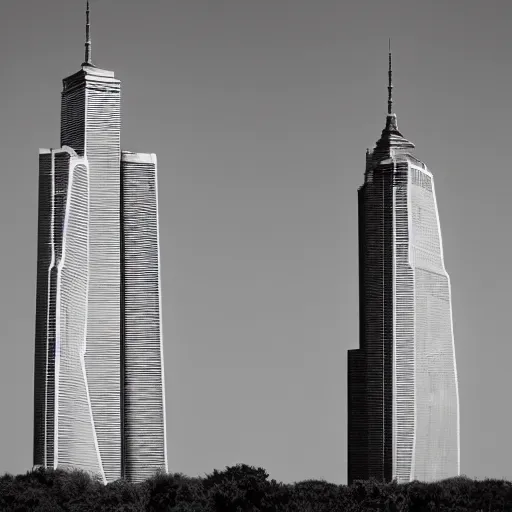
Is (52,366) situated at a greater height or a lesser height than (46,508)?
greater

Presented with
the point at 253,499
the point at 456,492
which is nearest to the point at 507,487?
the point at 456,492

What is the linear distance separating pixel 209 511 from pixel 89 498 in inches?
759

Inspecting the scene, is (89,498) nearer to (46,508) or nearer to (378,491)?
(46,508)

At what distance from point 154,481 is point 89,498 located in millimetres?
Result: 6647

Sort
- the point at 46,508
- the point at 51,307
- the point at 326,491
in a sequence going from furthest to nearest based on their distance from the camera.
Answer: the point at 51,307 → the point at 326,491 → the point at 46,508

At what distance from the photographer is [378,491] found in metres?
165

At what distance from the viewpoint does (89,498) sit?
167000 mm

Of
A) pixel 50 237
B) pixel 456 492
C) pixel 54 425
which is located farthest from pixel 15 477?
pixel 456 492

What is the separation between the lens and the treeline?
153m

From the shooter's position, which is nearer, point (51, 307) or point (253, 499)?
point (253, 499)

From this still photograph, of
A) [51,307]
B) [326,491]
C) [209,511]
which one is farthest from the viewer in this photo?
[51,307]

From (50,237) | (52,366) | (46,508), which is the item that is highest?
(50,237)

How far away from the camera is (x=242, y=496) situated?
151625 millimetres

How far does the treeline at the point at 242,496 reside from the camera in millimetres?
152750
